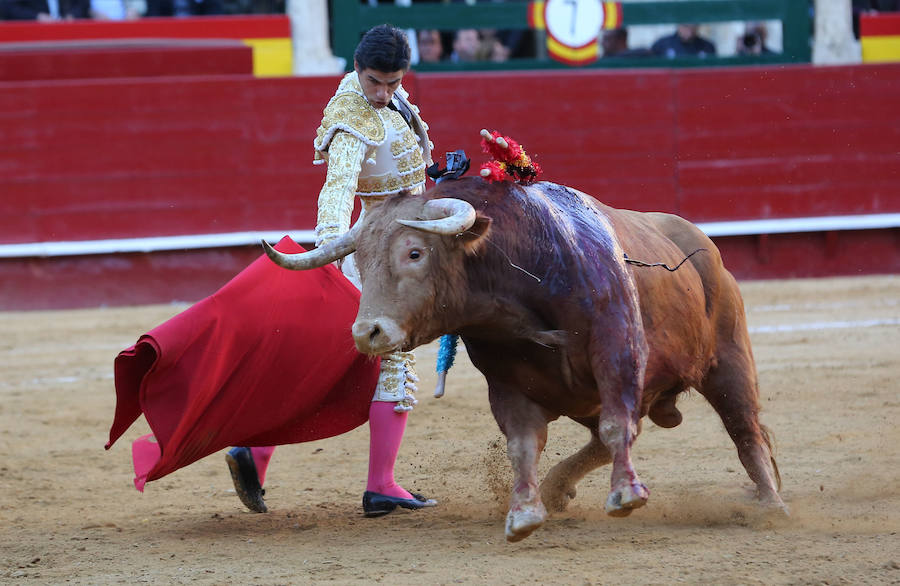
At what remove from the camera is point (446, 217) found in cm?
274

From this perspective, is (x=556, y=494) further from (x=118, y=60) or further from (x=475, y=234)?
(x=118, y=60)

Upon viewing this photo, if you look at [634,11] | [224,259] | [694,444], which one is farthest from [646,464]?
[634,11]

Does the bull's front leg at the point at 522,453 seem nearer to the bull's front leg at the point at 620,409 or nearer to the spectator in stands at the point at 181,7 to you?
the bull's front leg at the point at 620,409

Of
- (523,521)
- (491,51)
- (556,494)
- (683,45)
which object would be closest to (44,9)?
(491,51)

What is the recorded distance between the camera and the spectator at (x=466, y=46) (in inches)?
389

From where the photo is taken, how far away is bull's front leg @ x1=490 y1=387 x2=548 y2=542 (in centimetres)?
278

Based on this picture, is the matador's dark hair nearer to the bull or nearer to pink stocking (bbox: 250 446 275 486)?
the bull

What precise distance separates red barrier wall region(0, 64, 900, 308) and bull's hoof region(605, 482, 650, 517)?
5631mm

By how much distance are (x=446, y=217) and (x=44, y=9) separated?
757 centimetres

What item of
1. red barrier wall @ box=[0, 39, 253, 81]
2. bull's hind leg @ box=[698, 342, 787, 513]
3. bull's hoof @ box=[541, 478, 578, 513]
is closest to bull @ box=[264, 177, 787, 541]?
bull's hind leg @ box=[698, 342, 787, 513]

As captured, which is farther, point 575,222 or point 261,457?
point 261,457

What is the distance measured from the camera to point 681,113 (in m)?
8.43

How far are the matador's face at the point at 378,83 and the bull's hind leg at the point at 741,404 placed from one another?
110 centimetres

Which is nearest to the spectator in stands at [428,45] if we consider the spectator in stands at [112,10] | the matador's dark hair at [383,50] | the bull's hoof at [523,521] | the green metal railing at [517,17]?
the green metal railing at [517,17]
